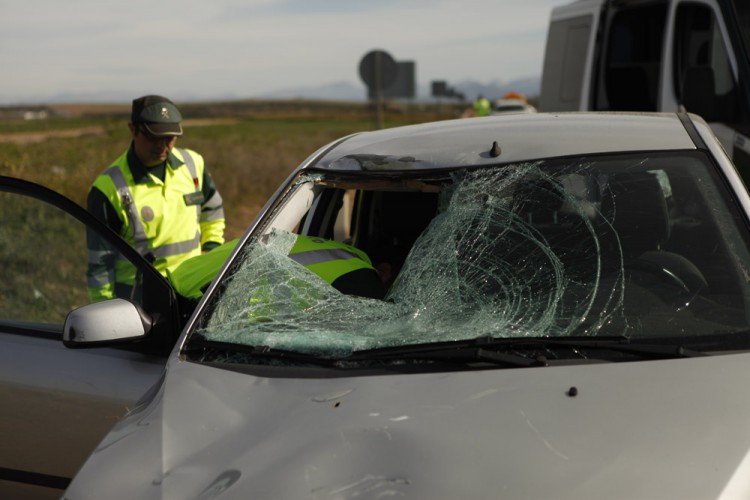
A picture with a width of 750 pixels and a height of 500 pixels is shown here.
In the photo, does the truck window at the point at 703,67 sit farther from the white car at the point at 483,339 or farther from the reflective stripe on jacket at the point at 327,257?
the reflective stripe on jacket at the point at 327,257

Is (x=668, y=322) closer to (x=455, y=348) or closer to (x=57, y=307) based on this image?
(x=455, y=348)

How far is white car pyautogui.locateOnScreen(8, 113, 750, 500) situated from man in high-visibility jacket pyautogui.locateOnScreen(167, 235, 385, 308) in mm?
79

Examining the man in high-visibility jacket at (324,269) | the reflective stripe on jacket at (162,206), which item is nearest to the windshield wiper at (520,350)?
the man in high-visibility jacket at (324,269)

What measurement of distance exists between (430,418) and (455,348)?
0.34m

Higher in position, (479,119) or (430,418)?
(479,119)

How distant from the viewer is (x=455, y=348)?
2.83 metres

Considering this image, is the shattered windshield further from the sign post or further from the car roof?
the sign post

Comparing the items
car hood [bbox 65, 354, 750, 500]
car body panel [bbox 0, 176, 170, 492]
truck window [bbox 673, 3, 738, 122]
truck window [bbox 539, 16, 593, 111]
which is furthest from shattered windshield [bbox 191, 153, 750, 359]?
truck window [bbox 539, 16, 593, 111]

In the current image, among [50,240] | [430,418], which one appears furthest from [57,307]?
[430,418]

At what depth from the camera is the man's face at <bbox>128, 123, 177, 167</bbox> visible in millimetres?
5637

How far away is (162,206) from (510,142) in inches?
105

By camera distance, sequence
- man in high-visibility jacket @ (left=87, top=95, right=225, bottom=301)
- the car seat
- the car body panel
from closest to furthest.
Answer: the car seat → the car body panel → man in high-visibility jacket @ (left=87, top=95, right=225, bottom=301)

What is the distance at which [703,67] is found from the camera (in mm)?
7285

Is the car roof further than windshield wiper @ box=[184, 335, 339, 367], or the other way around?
the car roof
